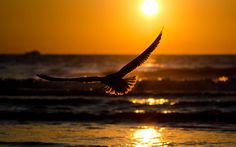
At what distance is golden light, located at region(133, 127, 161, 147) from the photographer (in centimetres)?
1603

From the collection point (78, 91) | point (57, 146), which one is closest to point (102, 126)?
point (57, 146)

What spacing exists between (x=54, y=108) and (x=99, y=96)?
19.2 feet

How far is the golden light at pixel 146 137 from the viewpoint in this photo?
1603 cm

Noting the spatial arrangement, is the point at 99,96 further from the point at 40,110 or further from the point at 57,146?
the point at 57,146

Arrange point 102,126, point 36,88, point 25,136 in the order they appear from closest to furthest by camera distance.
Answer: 1. point 25,136
2. point 102,126
3. point 36,88

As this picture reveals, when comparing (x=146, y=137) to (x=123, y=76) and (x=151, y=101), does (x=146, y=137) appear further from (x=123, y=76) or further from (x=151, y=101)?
(x=151, y=101)

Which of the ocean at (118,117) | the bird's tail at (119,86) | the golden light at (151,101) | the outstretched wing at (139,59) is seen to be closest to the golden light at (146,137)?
the ocean at (118,117)

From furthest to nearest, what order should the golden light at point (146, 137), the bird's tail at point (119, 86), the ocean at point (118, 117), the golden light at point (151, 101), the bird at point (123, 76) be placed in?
the golden light at point (151, 101), the ocean at point (118, 117), the golden light at point (146, 137), the bird's tail at point (119, 86), the bird at point (123, 76)

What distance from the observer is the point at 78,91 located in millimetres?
35219

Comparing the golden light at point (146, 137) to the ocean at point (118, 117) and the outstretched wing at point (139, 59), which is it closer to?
the ocean at point (118, 117)

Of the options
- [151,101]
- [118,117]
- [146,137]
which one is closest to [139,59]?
[146,137]

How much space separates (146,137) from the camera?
17.2m

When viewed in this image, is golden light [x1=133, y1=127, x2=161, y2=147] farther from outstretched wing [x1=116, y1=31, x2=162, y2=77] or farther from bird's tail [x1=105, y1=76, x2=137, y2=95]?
outstretched wing [x1=116, y1=31, x2=162, y2=77]

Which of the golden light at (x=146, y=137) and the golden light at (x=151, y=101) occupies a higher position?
the golden light at (x=151, y=101)
